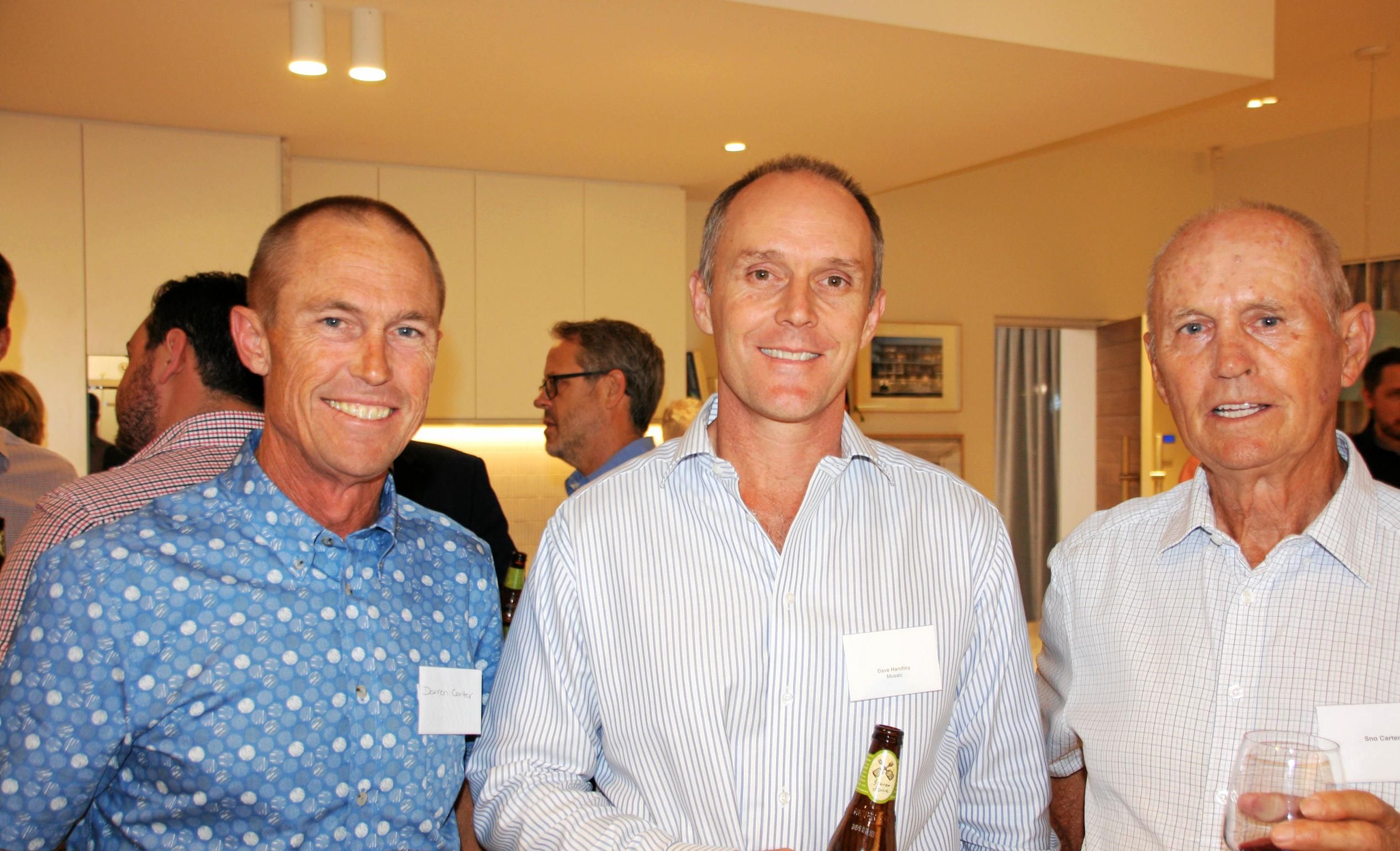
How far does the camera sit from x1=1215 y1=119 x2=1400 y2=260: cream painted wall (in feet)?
23.0

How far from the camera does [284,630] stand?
1.50m

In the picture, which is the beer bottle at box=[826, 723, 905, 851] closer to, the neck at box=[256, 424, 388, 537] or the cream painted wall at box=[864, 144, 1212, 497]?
the neck at box=[256, 424, 388, 537]

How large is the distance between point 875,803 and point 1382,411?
143 inches

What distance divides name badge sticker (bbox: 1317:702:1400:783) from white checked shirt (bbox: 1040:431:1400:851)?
1.1 inches

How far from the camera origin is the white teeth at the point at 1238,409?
1.60 metres

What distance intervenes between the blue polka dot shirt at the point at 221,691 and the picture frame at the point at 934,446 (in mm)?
5874

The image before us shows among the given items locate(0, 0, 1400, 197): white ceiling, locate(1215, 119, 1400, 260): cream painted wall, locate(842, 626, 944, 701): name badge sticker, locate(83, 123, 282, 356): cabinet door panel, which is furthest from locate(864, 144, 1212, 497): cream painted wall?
locate(842, 626, 944, 701): name badge sticker

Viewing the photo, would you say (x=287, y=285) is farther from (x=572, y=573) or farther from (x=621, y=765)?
(x=621, y=765)

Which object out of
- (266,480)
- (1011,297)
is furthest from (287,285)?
(1011,297)

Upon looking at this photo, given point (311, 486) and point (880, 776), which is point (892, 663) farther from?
point (311, 486)

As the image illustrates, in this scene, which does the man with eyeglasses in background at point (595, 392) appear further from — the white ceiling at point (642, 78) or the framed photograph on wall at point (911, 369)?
the framed photograph on wall at point (911, 369)

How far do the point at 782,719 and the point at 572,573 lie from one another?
1.26 ft

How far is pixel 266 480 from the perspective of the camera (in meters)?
1.57

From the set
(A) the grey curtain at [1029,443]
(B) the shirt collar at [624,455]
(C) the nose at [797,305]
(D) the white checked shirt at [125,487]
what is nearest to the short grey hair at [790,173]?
(C) the nose at [797,305]
